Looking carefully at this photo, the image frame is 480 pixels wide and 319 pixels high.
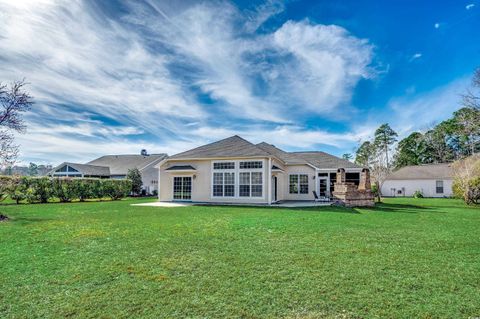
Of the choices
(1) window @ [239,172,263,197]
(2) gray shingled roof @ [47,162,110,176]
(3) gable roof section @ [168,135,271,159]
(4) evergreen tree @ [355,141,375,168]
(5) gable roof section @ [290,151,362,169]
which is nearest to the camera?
(1) window @ [239,172,263,197]

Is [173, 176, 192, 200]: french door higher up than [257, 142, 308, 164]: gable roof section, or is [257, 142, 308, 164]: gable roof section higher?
[257, 142, 308, 164]: gable roof section

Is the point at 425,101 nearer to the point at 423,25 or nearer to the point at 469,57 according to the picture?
the point at 469,57

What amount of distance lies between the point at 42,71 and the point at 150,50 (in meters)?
5.07

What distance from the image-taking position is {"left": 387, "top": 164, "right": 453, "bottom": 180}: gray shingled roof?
35194 mm

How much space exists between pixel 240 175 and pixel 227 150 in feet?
6.86

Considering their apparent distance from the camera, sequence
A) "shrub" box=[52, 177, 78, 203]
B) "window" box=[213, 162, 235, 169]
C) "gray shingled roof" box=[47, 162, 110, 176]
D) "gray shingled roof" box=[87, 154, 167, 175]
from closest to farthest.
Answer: "window" box=[213, 162, 235, 169] → "shrub" box=[52, 177, 78, 203] → "gray shingled roof" box=[47, 162, 110, 176] → "gray shingled roof" box=[87, 154, 167, 175]

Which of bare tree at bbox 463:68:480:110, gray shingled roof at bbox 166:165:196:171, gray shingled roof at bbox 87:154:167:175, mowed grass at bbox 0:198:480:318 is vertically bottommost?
mowed grass at bbox 0:198:480:318

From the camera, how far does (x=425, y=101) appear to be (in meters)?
19.3

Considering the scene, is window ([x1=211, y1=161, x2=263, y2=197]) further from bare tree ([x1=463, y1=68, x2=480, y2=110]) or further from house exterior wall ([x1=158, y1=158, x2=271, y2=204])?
bare tree ([x1=463, y1=68, x2=480, y2=110])

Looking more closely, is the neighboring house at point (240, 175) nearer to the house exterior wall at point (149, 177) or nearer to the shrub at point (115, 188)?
the shrub at point (115, 188)

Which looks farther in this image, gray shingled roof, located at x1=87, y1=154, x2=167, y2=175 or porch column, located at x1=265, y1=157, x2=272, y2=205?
gray shingled roof, located at x1=87, y1=154, x2=167, y2=175

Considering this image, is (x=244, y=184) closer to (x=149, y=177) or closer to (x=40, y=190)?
(x=40, y=190)

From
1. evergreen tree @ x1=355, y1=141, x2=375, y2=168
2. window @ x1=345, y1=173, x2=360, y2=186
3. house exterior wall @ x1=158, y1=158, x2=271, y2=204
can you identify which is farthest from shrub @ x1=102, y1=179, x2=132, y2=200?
evergreen tree @ x1=355, y1=141, x2=375, y2=168

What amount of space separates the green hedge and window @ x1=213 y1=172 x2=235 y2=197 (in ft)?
38.8
